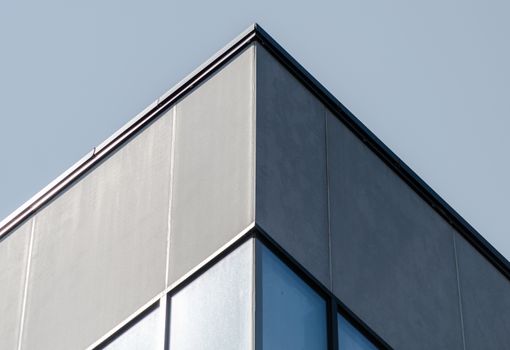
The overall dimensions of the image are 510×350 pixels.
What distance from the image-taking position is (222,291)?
17.4 m

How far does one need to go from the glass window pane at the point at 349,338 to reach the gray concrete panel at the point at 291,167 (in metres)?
0.54

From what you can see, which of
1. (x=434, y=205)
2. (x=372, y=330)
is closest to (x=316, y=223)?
(x=372, y=330)

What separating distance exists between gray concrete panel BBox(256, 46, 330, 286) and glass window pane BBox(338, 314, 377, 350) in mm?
545

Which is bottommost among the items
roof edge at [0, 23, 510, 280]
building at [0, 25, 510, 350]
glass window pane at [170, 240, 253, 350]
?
glass window pane at [170, 240, 253, 350]

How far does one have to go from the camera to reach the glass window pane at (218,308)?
17.0m

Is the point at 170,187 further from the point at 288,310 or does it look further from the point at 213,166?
the point at 288,310

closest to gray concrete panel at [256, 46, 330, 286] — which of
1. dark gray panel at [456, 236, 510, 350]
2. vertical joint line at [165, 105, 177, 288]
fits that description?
vertical joint line at [165, 105, 177, 288]

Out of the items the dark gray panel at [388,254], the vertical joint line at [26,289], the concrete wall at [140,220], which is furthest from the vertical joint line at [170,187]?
the vertical joint line at [26,289]

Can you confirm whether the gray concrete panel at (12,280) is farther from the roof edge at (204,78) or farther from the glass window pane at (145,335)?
the glass window pane at (145,335)

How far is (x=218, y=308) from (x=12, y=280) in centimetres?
449

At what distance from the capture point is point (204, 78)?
63.6 feet

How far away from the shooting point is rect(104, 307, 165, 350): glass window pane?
707 inches

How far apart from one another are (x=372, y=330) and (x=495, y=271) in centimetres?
375

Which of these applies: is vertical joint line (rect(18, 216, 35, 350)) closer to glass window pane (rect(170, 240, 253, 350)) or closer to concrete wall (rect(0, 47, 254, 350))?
concrete wall (rect(0, 47, 254, 350))
